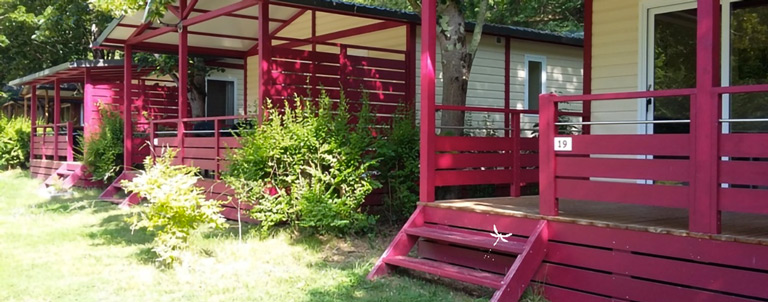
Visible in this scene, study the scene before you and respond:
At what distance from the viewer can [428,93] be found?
6.13m

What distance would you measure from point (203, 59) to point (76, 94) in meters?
11.7

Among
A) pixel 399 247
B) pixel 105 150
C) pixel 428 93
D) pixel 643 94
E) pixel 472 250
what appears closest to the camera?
pixel 643 94

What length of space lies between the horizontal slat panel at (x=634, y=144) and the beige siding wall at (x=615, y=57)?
2.67 meters

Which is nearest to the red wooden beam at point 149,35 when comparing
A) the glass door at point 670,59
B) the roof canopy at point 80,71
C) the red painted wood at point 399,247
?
the roof canopy at point 80,71

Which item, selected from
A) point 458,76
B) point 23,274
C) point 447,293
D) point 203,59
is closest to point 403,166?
point 458,76

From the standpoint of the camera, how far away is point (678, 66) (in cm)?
702

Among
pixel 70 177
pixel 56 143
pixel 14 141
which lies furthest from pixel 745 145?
pixel 14 141

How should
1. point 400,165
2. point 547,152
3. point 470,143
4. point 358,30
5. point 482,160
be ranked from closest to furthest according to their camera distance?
point 547,152
point 470,143
point 482,160
point 400,165
point 358,30

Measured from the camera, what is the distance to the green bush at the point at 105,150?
13422mm

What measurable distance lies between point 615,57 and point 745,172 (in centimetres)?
361

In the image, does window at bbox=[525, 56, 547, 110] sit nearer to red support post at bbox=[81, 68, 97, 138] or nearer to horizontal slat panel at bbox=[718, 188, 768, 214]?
horizontal slat panel at bbox=[718, 188, 768, 214]

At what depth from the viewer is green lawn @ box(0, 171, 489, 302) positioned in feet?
17.9

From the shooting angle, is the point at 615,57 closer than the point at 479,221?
No

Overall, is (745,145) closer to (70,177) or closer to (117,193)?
(117,193)
